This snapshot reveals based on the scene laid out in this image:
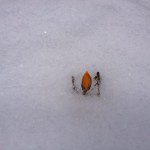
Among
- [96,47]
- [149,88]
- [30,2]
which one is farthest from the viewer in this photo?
[30,2]

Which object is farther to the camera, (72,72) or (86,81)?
(72,72)

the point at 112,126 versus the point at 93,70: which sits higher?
the point at 93,70

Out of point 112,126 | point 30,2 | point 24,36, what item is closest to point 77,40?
point 24,36

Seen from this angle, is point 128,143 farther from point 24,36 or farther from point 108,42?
point 24,36

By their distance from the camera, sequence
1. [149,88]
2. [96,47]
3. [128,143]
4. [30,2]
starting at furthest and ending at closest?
[30,2], [96,47], [149,88], [128,143]

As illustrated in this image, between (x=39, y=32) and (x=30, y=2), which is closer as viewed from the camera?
(x=39, y=32)

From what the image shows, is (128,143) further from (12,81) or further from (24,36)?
(24,36)

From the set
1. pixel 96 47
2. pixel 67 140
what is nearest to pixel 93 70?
pixel 96 47

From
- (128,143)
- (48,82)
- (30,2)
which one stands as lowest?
(128,143)
